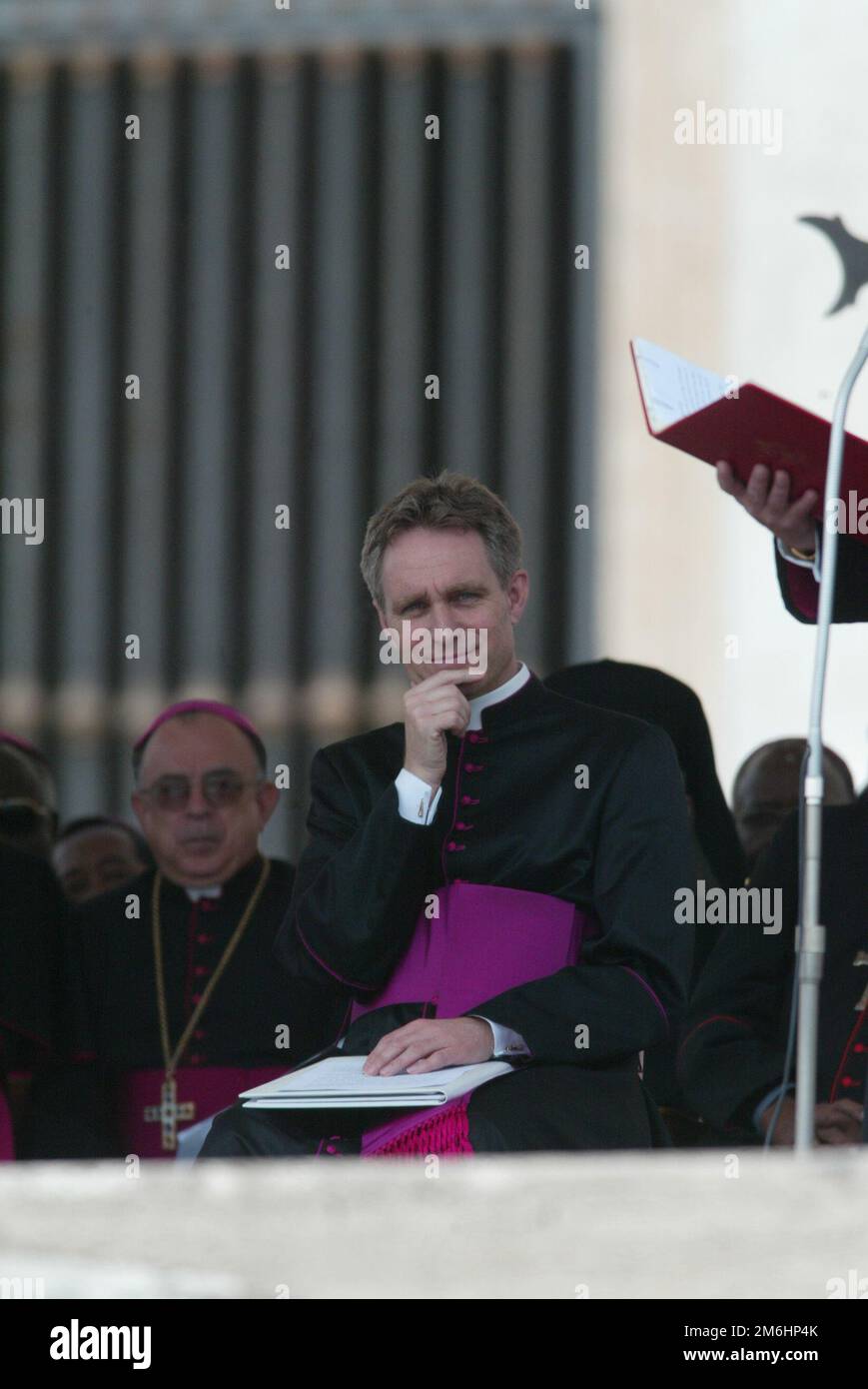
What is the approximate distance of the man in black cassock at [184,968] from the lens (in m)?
4.60

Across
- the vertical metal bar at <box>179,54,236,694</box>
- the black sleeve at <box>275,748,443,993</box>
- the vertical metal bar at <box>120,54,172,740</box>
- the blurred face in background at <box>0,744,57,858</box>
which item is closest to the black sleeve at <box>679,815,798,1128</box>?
the black sleeve at <box>275,748,443,993</box>

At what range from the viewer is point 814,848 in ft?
11.0

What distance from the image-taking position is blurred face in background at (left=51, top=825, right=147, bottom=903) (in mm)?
5398

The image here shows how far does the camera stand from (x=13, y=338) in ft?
30.6

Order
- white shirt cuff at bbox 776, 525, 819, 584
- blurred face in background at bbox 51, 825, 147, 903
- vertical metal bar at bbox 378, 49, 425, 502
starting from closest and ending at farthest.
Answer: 1. white shirt cuff at bbox 776, 525, 819, 584
2. blurred face in background at bbox 51, 825, 147, 903
3. vertical metal bar at bbox 378, 49, 425, 502

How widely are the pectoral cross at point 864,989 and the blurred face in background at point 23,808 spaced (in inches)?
70.2

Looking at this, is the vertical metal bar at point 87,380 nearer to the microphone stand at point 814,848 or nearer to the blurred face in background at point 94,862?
the blurred face in background at point 94,862

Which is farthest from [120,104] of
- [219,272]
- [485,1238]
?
[485,1238]

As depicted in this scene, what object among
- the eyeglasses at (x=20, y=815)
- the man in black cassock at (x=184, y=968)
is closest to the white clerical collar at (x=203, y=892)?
the man in black cassock at (x=184, y=968)

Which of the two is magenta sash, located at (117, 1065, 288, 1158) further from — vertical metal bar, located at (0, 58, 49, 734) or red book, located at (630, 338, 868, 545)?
vertical metal bar, located at (0, 58, 49, 734)

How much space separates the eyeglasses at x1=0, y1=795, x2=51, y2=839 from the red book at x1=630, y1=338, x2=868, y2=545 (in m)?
2.05

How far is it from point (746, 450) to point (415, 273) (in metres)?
5.53

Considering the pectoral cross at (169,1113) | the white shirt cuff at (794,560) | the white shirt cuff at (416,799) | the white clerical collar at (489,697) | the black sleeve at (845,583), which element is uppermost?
the white shirt cuff at (794,560)
